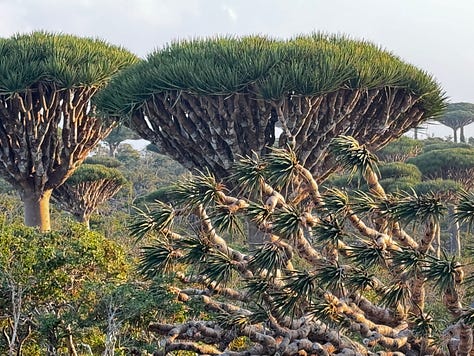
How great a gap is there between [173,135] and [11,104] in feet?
10.8

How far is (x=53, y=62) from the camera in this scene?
12141 millimetres

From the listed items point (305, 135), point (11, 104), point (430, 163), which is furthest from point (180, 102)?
point (430, 163)

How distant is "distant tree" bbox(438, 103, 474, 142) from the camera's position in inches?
1591

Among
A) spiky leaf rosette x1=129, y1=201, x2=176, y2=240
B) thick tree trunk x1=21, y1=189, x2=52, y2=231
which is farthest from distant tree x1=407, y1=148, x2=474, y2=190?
spiky leaf rosette x1=129, y1=201, x2=176, y2=240

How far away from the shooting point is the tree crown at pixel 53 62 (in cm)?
1208

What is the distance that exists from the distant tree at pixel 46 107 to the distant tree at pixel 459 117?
30.3m

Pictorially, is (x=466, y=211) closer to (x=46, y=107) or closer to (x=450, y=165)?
(x=46, y=107)

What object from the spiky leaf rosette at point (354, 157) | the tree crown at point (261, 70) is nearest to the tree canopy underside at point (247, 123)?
the tree crown at point (261, 70)

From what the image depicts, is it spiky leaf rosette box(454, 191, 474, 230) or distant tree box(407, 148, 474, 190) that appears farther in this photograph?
distant tree box(407, 148, 474, 190)

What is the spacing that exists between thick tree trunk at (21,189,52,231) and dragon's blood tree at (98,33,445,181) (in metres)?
2.58

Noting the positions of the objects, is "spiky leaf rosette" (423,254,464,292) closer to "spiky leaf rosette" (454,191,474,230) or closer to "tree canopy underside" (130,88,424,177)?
"spiky leaf rosette" (454,191,474,230)

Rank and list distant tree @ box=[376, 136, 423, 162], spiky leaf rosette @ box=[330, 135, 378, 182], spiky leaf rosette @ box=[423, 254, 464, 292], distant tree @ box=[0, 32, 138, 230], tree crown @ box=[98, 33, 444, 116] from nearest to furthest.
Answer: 1. spiky leaf rosette @ box=[423, 254, 464, 292]
2. spiky leaf rosette @ box=[330, 135, 378, 182]
3. tree crown @ box=[98, 33, 444, 116]
4. distant tree @ box=[0, 32, 138, 230]
5. distant tree @ box=[376, 136, 423, 162]

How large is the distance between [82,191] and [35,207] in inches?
252

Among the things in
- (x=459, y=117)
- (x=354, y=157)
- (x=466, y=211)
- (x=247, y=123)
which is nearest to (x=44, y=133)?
(x=247, y=123)
